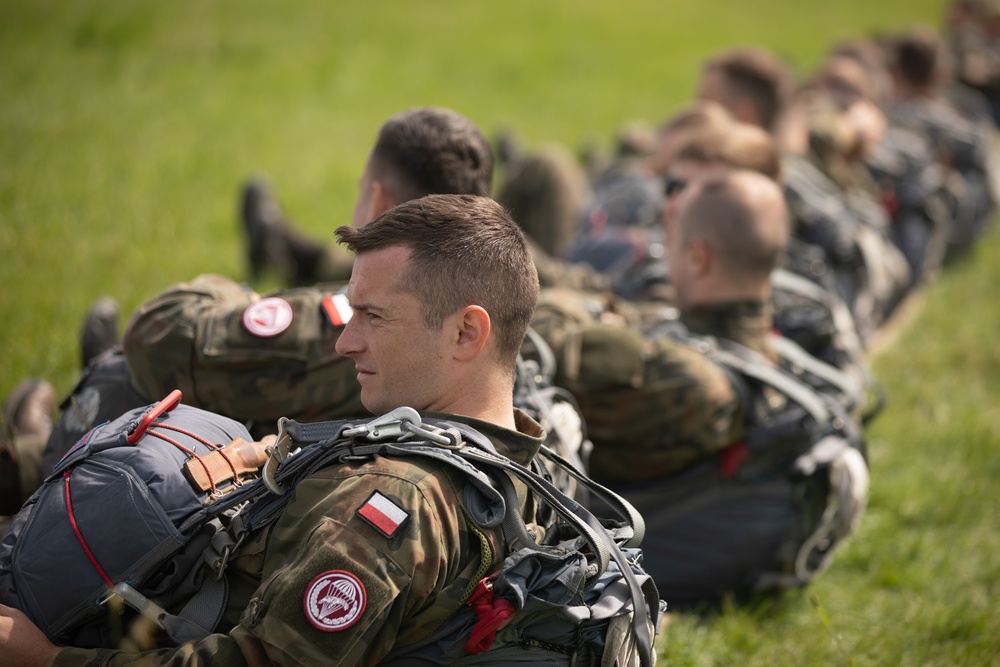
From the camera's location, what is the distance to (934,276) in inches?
356

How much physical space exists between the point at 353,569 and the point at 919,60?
1029 cm

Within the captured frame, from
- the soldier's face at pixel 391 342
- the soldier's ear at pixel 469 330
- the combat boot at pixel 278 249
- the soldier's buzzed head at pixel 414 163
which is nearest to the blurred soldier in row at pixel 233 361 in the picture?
the soldier's buzzed head at pixel 414 163

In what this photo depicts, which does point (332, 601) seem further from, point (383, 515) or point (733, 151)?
point (733, 151)

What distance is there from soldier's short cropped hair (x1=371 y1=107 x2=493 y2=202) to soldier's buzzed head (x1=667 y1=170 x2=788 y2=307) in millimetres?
1325

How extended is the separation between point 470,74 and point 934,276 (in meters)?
5.58

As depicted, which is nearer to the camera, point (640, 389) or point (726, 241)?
point (640, 389)

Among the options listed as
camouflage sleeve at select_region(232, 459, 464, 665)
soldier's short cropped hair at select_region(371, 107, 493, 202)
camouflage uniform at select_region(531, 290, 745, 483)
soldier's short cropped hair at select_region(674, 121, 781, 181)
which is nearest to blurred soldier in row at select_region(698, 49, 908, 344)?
soldier's short cropped hair at select_region(674, 121, 781, 181)

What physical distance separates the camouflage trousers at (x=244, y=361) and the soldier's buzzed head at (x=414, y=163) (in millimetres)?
544

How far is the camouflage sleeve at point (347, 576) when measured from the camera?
2186mm

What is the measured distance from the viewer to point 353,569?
2.20m

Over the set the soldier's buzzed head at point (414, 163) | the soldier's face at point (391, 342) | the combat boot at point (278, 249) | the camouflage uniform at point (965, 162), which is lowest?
the camouflage uniform at point (965, 162)

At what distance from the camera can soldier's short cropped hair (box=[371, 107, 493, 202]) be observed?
3576 millimetres

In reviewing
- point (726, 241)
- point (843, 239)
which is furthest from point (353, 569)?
point (843, 239)

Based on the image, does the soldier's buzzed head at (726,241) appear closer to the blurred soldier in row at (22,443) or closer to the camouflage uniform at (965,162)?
the blurred soldier in row at (22,443)
